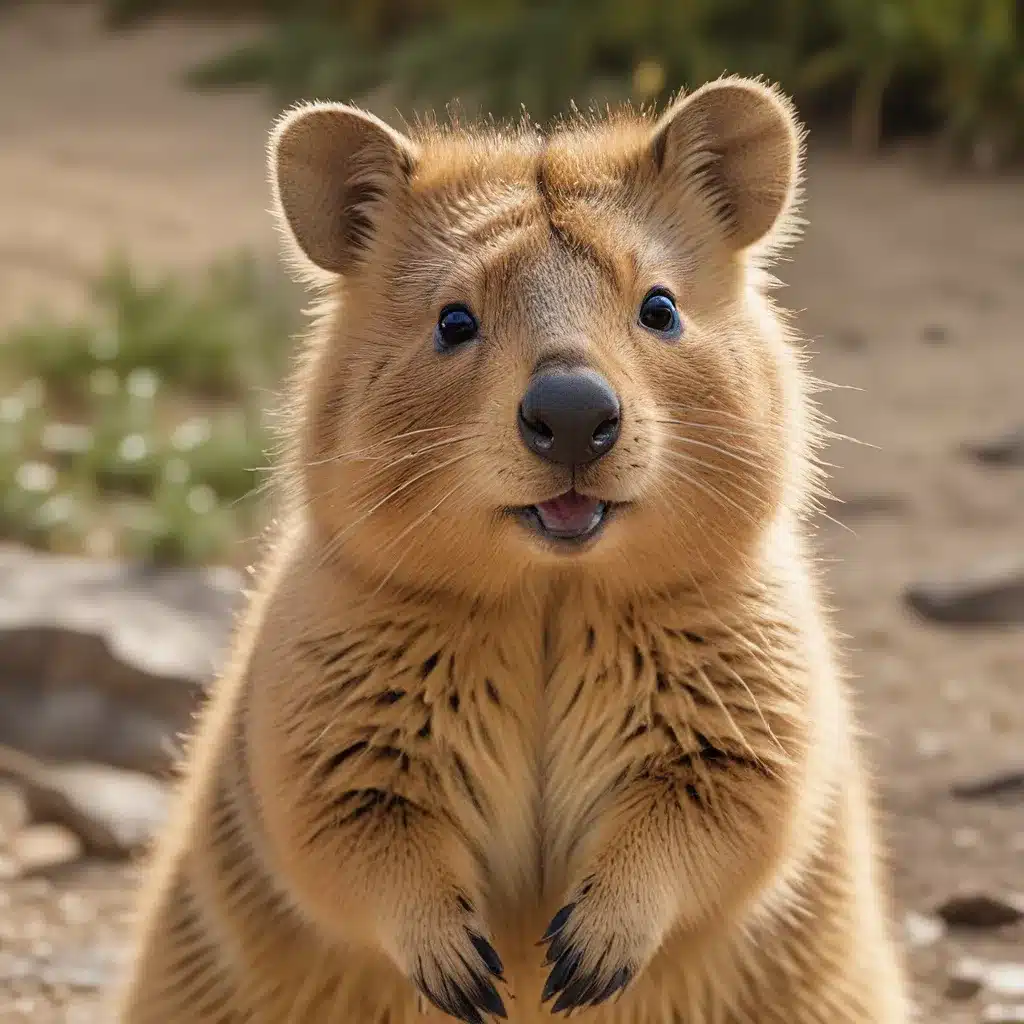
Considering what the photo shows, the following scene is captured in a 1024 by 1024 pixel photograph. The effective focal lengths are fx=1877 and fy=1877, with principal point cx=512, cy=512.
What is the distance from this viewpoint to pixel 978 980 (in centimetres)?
455

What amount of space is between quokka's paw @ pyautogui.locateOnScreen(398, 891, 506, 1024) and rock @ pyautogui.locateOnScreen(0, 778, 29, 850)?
8.38 ft

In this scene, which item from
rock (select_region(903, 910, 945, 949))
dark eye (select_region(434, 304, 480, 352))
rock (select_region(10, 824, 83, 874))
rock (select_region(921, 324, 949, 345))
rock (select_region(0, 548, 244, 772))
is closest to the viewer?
dark eye (select_region(434, 304, 480, 352))

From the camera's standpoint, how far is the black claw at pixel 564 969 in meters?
3.25

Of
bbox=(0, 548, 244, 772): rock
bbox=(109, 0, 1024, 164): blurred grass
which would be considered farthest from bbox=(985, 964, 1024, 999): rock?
bbox=(109, 0, 1024, 164): blurred grass

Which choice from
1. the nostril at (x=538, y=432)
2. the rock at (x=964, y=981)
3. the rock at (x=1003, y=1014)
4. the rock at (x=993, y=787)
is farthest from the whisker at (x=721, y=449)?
the rock at (x=993, y=787)

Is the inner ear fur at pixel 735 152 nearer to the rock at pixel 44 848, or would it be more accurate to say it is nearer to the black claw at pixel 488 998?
the black claw at pixel 488 998

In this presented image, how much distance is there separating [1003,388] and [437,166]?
6.32 meters

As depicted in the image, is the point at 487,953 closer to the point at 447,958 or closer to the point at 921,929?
the point at 447,958

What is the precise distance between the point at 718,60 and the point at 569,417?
10.1m

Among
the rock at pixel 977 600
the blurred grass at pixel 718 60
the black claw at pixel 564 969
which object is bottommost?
the rock at pixel 977 600

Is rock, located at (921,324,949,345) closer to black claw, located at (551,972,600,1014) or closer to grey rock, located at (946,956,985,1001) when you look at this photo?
grey rock, located at (946,956,985,1001)

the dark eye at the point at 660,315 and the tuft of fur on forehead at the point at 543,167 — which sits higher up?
the tuft of fur on forehead at the point at 543,167

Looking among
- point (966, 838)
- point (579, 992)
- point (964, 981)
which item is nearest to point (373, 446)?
point (579, 992)

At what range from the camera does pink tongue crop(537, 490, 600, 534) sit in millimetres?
3141
